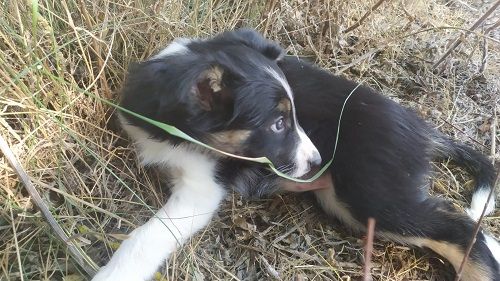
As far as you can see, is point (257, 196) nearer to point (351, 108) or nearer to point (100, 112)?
point (351, 108)

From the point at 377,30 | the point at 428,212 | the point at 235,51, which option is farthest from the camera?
the point at 377,30

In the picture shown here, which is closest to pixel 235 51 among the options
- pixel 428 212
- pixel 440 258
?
pixel 428 212

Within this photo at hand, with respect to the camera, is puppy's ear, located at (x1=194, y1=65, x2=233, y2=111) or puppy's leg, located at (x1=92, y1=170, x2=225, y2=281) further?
puppy's leg, located at (x1=92, y1=170, x2=225, y2=281)

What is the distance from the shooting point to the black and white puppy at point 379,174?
9.65ft

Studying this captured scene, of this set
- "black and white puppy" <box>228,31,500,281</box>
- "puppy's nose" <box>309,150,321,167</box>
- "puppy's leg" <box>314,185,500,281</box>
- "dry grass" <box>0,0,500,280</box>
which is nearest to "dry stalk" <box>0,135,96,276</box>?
"dry grass" <box>0,0,500,280</box>

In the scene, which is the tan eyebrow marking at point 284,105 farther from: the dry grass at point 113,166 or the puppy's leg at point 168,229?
the dry grass at point 113,166

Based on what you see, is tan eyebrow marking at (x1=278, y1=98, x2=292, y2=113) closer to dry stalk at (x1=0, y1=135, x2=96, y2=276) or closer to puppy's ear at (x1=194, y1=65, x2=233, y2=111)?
puppy's ear at (x1=194, y1=65, x2=233, y2=111)

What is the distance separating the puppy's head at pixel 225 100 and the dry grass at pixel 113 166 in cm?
35

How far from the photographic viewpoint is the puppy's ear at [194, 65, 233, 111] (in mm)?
2590

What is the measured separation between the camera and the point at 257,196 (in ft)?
10.7

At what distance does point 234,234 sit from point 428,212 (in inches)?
42.8

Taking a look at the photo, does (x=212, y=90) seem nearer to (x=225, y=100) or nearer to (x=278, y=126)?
(x=225, y=100)

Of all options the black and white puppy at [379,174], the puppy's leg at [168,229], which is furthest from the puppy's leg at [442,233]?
the puppy's leg at [168,229]

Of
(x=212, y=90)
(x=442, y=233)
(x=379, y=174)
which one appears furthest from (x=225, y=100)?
(x=442, y=233)
